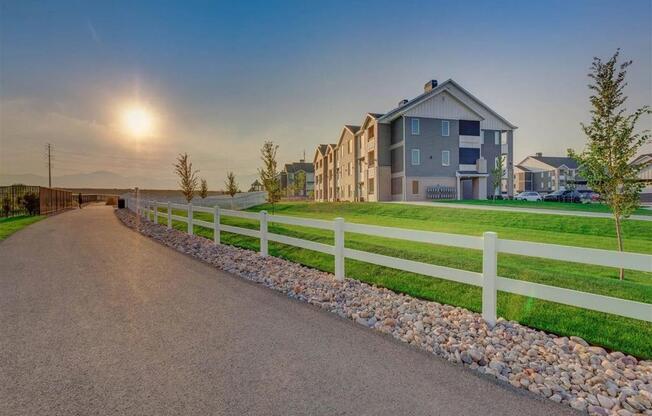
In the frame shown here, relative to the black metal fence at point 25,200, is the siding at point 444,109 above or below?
above

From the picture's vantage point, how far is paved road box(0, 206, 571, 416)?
312 centimetres

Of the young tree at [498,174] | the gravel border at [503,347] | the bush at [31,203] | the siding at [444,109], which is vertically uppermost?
the siding at [444,109]

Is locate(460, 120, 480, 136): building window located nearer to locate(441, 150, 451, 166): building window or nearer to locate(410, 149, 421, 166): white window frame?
locate(441, 150, 451, 166): building window

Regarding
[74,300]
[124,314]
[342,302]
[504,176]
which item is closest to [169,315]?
[124,314]

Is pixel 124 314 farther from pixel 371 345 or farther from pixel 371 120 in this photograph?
pixel 371 120

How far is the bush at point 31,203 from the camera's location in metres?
26.7

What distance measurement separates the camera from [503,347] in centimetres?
435

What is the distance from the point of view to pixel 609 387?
3430 mm

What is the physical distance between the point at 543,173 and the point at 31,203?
86.7 m

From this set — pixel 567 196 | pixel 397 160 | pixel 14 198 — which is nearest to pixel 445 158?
pixel 397 160

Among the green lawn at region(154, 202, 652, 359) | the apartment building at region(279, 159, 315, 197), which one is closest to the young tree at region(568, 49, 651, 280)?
the green lawn at region(154, 202, 652, 359)

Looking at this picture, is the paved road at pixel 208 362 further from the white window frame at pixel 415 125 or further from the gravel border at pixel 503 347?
the white window frame at pixel 415 125

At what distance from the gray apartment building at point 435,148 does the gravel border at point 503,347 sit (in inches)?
1112

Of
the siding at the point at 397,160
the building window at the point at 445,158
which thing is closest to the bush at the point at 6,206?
the siding at the point at 397,160
